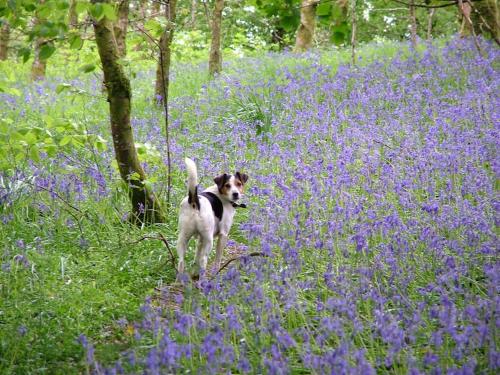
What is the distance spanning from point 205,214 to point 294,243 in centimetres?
87

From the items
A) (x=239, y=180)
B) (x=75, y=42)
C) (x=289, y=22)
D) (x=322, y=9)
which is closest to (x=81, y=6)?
(x=75, y=42)

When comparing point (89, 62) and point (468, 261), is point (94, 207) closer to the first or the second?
point (89, 62)

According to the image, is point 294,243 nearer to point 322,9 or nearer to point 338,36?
point 338,36

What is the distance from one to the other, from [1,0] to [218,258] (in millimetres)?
2884

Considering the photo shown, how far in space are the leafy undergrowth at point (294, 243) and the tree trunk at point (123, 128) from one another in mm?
184

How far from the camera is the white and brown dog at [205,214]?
546cm

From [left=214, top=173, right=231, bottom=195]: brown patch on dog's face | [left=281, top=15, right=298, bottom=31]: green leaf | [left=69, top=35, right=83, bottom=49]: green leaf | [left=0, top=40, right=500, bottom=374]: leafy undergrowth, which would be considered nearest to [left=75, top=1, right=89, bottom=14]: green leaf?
[left=69, top=35, right=83, bottom=49]: green leaf

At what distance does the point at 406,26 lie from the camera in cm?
3036

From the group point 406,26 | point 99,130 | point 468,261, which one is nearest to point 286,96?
point 99,130

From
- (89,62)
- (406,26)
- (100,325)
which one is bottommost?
(100,325)

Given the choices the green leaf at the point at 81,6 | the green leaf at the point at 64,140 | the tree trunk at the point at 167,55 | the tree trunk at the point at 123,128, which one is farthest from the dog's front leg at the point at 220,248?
the green leaf at the point at 81,6

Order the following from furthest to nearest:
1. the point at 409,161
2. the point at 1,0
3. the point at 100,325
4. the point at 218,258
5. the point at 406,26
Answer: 1. the point at 406,26
2. the point at 409,161
3. the point at 218,258
4. the point at 100,325
5. the point at 1,0

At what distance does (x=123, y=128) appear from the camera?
21.2ft

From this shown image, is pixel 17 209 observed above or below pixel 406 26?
below
